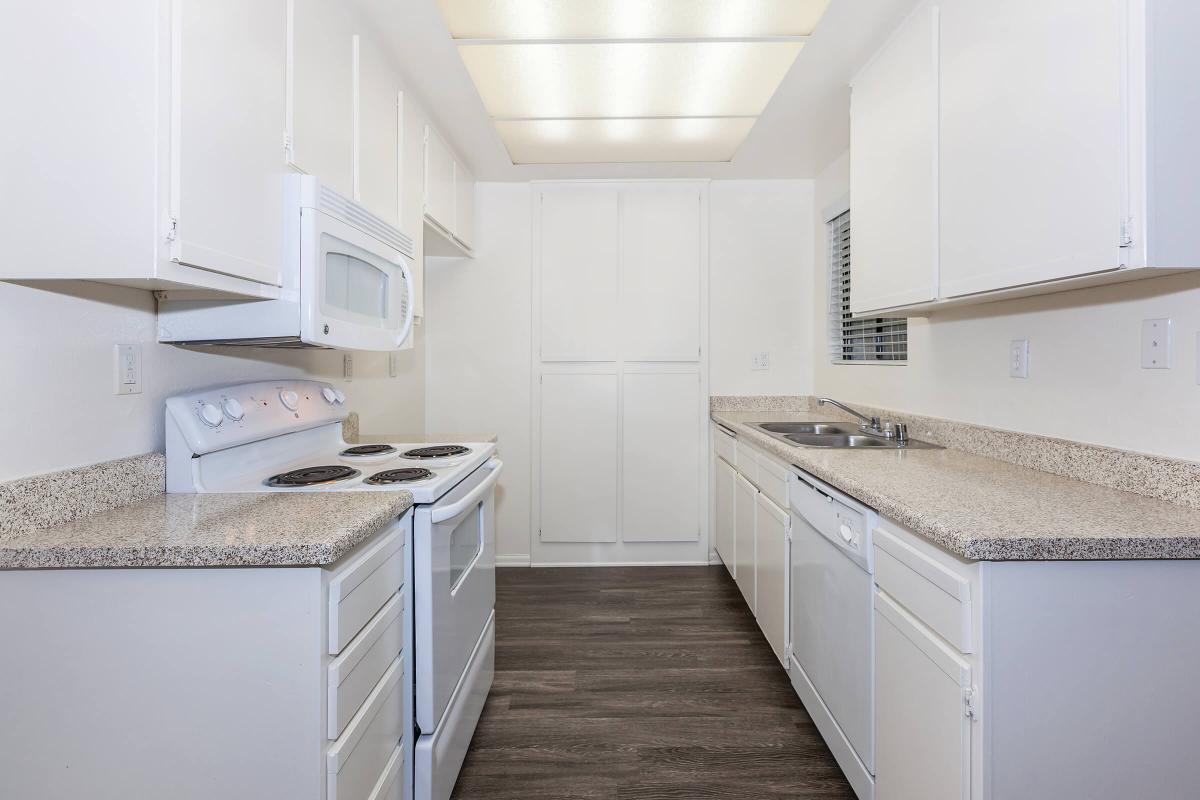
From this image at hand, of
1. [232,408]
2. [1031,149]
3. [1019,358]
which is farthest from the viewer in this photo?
[1019,358]

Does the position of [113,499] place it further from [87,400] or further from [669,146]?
[669,146]

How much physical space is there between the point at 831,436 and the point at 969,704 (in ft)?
5.54

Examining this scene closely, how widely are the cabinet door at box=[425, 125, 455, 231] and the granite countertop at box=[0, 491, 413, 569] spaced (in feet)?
5.63

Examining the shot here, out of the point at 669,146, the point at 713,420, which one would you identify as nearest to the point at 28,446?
the point at 669,146

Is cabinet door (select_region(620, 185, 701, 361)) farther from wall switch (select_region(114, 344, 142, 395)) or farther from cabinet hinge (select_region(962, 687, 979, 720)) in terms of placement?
cabinet hinge (select_region(962, 687, 979, 720))

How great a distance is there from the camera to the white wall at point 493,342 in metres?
3.73

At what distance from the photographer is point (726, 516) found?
330 cm

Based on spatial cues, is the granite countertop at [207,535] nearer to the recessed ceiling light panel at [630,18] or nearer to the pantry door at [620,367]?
the recessed ceiling light panel at [630,18]

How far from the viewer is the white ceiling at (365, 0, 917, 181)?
195cm

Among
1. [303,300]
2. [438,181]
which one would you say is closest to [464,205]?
[438,181]

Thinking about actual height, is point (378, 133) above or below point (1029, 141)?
above

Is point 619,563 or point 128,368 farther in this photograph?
point 619,563

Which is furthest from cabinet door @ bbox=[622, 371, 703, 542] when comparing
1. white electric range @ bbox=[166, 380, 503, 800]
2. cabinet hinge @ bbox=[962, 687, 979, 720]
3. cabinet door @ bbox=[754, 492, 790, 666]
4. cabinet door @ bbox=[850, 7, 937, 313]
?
cabinet hinge @ bbox=[962, 687, 979, 720]

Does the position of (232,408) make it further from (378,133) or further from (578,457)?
(578,457)
